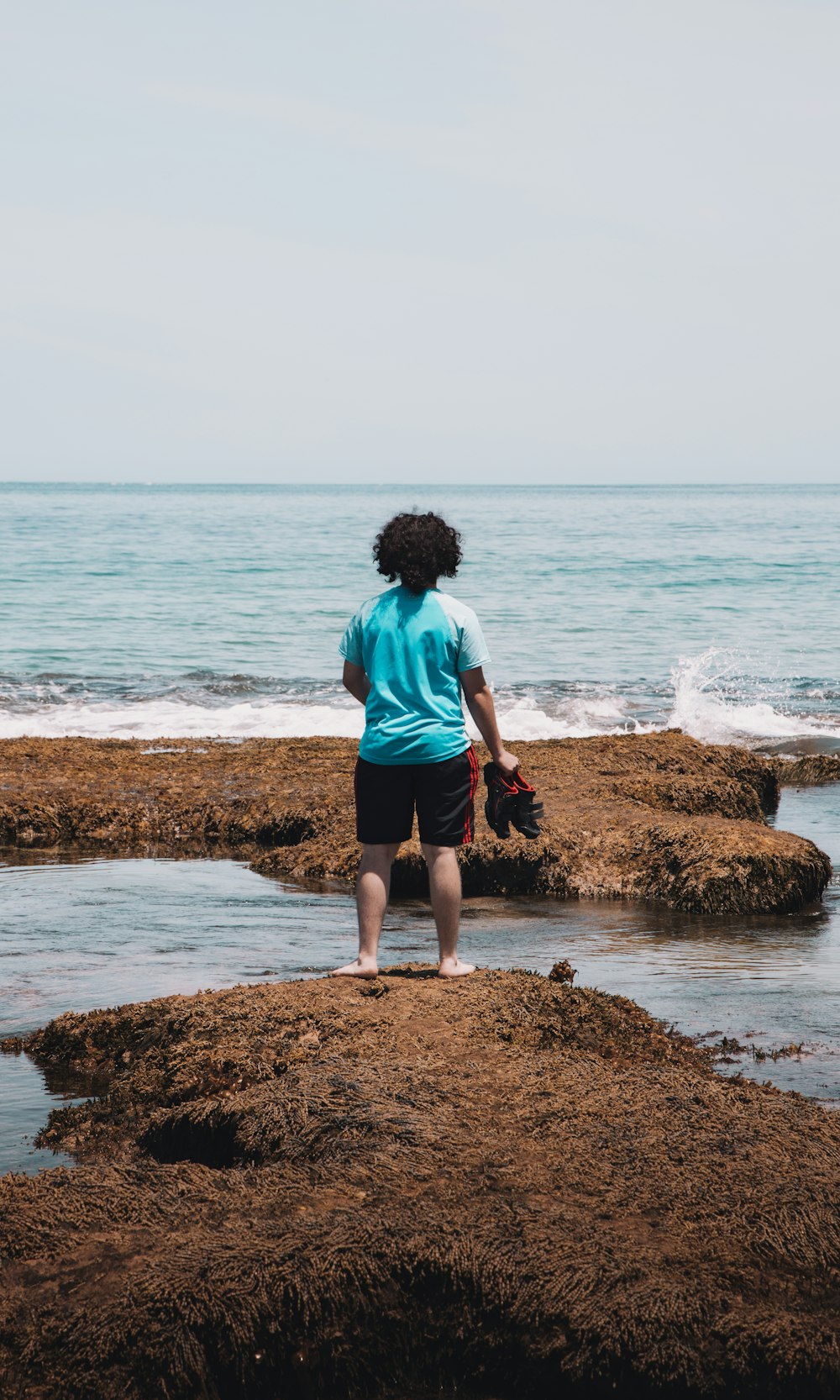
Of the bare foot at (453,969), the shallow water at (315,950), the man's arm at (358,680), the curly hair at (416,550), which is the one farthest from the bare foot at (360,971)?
the curly hair at (416,550)

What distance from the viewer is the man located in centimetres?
481

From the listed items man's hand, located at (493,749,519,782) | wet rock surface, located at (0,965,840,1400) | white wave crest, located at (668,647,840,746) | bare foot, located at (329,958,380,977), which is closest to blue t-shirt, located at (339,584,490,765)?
man's hand, located at (493,749,519,782)

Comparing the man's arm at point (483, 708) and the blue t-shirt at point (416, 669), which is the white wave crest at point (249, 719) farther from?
the blue t-shirt at point (416, 669)

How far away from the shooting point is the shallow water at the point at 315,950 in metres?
4.99

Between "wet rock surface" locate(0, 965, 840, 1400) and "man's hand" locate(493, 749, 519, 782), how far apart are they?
1.34 m

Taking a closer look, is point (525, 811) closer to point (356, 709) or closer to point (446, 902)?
point (446, 902)

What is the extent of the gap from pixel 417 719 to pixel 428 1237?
7.45 feet

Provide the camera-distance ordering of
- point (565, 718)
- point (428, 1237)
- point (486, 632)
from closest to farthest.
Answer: point (428, 1237) < point (565, 718) < point (486, 632)

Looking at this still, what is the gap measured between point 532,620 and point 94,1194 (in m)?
26.2

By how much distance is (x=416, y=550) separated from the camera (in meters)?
4.80

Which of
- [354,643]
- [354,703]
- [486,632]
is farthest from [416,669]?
[486,632]

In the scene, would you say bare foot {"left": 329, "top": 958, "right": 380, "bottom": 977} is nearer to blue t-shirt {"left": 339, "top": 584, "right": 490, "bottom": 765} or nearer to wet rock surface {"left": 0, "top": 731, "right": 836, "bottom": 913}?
blue t-shirt {"left": 339, "top": 584, "right": 490, "bottom": 765}

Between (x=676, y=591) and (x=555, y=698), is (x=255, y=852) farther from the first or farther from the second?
(x=676, y=591)

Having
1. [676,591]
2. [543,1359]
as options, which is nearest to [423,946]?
[543,1359]
